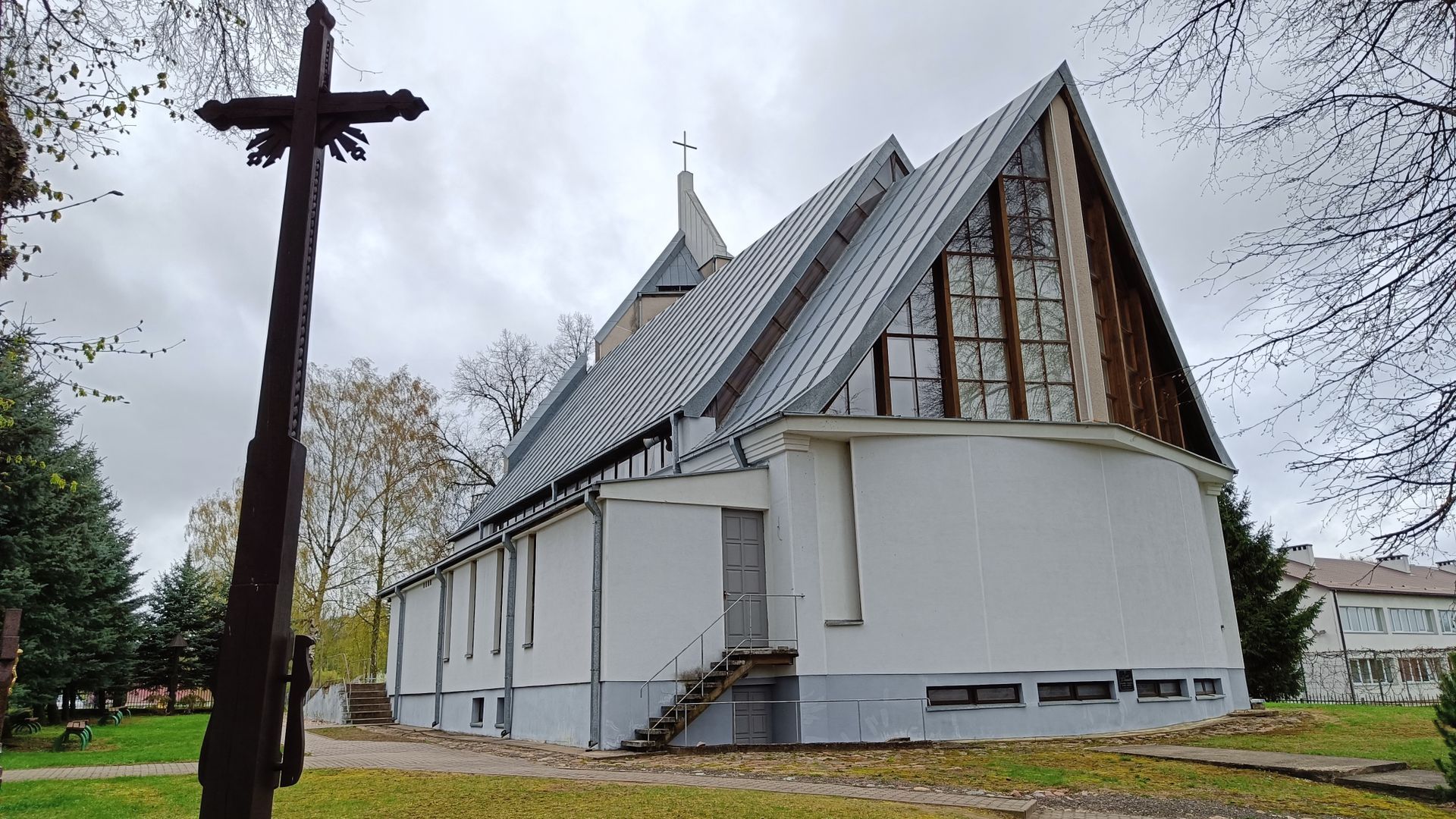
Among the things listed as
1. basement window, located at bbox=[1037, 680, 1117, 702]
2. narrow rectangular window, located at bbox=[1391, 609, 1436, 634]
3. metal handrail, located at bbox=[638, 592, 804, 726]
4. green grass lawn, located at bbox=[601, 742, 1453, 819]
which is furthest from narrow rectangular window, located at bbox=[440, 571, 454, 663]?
narrow rectangular window, located at bbox=[1391, 609, 1436, 634]

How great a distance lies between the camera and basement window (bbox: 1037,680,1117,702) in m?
16.9

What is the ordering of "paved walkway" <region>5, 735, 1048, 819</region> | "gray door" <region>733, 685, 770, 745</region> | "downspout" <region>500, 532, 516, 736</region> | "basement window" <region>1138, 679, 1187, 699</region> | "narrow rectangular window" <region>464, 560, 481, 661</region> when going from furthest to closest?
"narrow rectangular window" <region>464, 560, 481, 661</region> < "downspout" <region>500, 532, 516, 736</region> < "basement window" <region>1138, 679, 1187, 699</region> < "gray door" <region>733, 685, 770, 745</region> < "paved walkway" <region>5, 735, 1048, 819</region>

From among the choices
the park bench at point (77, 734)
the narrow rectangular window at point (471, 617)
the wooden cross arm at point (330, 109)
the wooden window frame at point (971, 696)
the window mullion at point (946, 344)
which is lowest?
the park bench at point (77, 734)

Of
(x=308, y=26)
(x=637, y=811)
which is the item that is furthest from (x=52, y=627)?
(x=308, y=26)

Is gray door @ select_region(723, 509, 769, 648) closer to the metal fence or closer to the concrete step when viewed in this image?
the concrete step

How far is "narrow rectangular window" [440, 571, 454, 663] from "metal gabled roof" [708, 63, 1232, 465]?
9.65m

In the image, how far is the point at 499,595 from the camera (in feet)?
70.6

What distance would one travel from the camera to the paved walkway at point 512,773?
9328mm

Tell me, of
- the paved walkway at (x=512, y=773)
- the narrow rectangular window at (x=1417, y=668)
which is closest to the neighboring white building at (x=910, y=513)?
the paved walkway at (x=512, y=773)

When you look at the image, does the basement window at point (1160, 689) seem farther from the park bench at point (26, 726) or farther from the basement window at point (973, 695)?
the park bench at point (26, 726)

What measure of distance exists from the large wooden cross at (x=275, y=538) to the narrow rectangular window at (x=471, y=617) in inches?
768

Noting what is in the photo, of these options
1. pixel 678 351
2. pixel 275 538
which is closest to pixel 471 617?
pixel 678 351

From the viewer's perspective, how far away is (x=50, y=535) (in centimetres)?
2092

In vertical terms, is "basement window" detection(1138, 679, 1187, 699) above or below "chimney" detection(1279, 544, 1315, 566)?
below
